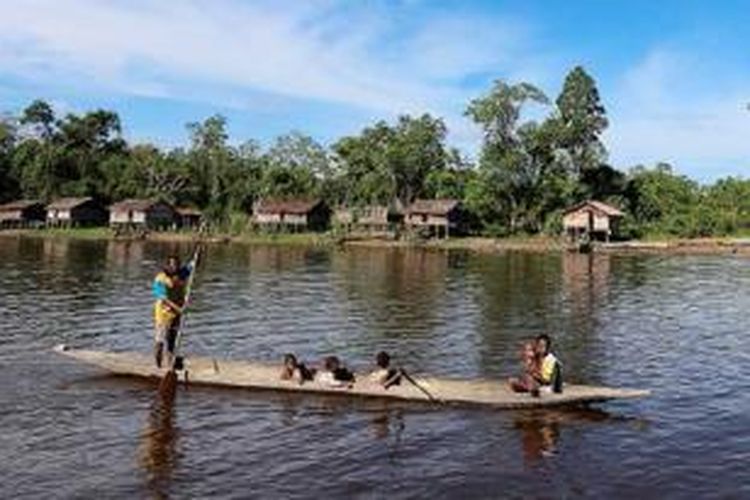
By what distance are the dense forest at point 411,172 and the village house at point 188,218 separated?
178cm

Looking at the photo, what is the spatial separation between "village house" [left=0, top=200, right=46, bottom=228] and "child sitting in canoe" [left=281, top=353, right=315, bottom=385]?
4003 inches

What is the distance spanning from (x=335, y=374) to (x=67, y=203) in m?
101

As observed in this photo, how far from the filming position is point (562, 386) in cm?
2031

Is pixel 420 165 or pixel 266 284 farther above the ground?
pixel 420 165

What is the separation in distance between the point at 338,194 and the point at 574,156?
29418mm

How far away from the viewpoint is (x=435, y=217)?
9938 cm

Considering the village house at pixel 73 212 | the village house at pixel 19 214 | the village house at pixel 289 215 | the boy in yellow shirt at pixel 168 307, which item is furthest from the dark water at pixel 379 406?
the village house at pixel 19 214

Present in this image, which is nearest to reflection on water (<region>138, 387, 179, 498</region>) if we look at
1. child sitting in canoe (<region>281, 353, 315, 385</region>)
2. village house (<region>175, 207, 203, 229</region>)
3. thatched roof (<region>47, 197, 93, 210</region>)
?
child sitting in canoe (<region>281, 353, 315, 385</region>)

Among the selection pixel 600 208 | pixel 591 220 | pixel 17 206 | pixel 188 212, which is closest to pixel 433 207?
pixel 591 220

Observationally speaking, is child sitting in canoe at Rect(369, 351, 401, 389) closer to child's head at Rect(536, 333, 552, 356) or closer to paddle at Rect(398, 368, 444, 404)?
paddle at Rect(398, 368, 444, 404)

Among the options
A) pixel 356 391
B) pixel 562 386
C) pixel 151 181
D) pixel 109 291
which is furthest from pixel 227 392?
pixel 151 181

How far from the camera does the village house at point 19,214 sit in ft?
382

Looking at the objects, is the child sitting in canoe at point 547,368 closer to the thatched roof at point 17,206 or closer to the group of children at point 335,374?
the group of children at point 335,374

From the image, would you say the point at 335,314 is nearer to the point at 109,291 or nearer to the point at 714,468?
the point at 109,291
